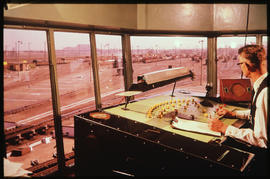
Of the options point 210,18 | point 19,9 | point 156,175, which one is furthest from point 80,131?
point 210,18

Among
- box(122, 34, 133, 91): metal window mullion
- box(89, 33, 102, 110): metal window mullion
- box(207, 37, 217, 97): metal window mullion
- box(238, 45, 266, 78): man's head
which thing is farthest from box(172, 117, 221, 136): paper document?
box(207, 37, 217, 97): metal window mullion

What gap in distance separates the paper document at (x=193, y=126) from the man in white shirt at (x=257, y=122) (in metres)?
0.05

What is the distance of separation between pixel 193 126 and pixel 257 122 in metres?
0.51

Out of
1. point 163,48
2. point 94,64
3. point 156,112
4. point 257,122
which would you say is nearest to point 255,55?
point 257,122

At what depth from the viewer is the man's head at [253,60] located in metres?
1.75

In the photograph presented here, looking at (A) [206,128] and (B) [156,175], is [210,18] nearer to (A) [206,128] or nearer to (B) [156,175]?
(A) [206,128]

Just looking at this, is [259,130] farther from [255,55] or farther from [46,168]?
[46,168]

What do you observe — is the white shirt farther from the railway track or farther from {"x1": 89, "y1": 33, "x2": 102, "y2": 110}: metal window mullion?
the railway track

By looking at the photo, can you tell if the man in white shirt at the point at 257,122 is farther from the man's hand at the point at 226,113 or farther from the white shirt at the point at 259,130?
the man's hand at the point at 226,113

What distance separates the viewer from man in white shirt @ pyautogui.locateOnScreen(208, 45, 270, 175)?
1.46 meters

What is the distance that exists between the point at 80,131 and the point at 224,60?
3.39 metres

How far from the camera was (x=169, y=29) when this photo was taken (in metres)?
3.65

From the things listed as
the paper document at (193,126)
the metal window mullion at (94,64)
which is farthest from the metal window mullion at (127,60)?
the paper document at (193,126)

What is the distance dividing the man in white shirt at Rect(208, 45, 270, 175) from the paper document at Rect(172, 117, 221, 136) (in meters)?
0.05
